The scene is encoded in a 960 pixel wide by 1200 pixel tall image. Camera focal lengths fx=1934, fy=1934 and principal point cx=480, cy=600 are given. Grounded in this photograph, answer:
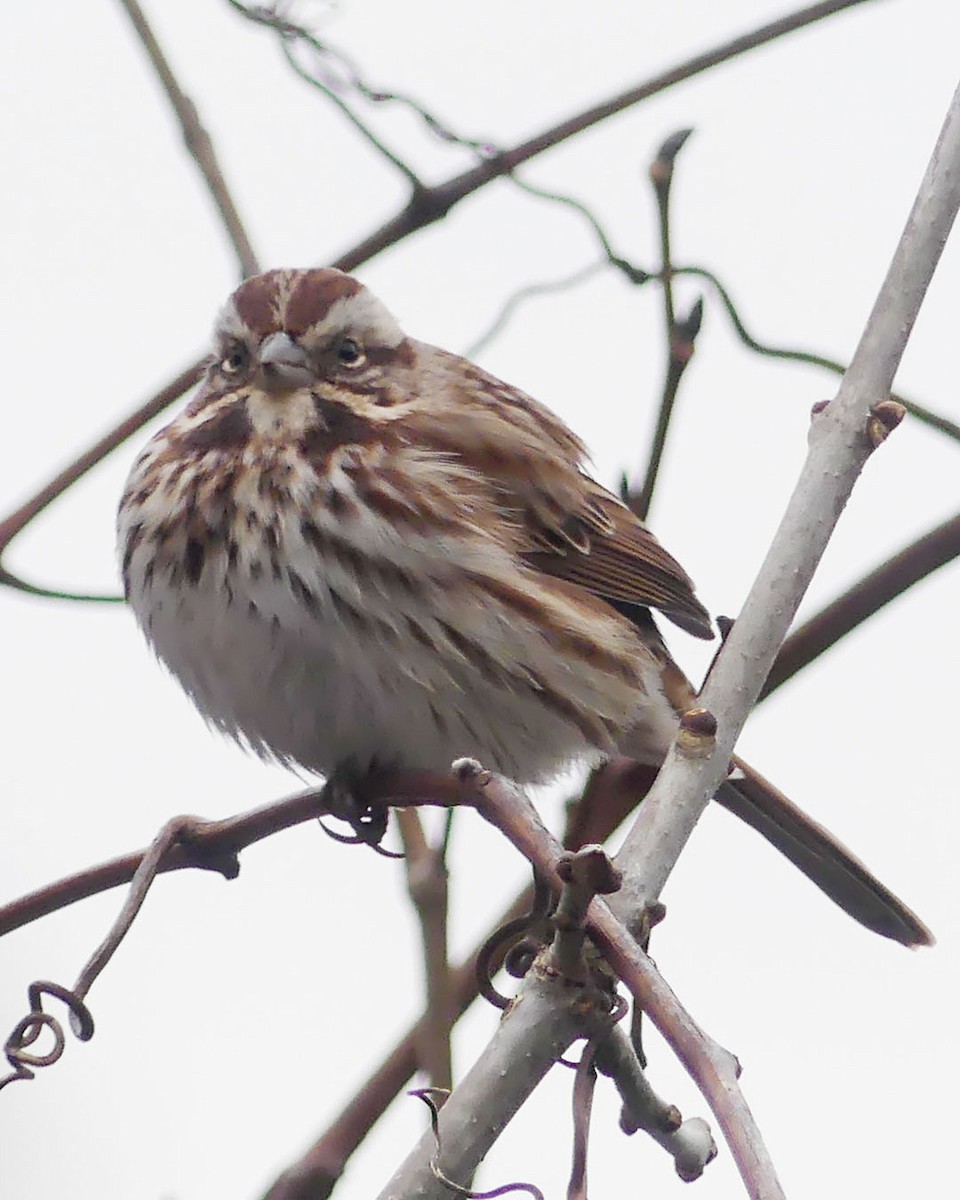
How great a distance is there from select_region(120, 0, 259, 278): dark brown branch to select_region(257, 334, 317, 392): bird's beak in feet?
0.64

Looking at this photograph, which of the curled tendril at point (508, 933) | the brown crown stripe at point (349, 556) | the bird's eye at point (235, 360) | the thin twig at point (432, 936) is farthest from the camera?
the bird's eye at point (235, 360)

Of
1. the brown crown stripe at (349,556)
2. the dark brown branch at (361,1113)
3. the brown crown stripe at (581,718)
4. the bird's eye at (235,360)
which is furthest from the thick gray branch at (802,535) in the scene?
the bird's eye at (235,360)

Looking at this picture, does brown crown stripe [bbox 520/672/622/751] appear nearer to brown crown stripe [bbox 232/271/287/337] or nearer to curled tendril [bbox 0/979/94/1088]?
brown crown stripe [bbox 232/271/287/337]

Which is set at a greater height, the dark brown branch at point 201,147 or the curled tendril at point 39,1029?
the dark brown branch at point 201,147

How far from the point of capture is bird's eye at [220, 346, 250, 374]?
3.79 metres

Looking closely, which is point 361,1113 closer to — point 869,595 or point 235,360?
point 869,595

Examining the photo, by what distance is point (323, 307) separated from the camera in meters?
3.76

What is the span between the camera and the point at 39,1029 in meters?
2.18

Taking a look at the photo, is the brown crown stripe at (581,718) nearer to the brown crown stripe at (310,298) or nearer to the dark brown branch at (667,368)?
the dark brown branch at (667,368)

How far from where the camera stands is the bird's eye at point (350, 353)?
152 inches

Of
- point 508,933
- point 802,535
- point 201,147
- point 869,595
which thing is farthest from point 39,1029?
point 201,147

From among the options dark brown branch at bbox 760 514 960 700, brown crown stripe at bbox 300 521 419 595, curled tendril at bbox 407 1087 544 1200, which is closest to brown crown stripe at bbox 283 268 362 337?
brown crown stripe at bbox 300 521 419 595

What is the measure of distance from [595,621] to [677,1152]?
2170 millimetres

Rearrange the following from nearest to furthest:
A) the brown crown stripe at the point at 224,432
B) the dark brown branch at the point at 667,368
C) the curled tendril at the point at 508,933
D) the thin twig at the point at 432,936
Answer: the curled tendril at the point at 508,933
the thin twig at the point at 432,936
the dark brown branch at the point at 667,368
the brown crown stripe at the point at 224,432
